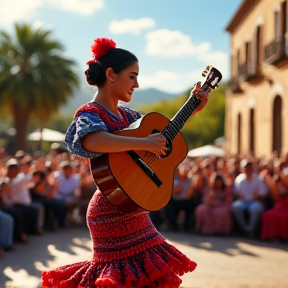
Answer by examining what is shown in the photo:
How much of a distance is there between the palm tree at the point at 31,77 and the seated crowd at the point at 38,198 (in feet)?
41.0

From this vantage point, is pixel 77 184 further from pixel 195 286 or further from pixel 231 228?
pixel 195 286

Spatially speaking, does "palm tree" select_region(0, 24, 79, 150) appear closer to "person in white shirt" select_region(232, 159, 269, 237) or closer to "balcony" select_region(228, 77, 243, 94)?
"balcony" select_region(228, 77, 243, 94)

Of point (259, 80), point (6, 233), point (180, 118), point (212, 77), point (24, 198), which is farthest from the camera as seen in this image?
point (259, 80)

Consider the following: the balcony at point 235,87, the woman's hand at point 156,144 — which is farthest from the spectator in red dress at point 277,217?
the balcony at point 235,87

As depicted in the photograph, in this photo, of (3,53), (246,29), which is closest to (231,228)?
(246,29)

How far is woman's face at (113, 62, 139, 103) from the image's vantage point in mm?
3402

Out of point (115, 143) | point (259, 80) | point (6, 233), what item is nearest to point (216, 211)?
point (6, 233)

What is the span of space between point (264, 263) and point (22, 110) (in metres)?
20.0

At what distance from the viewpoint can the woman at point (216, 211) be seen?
1085 centimetres

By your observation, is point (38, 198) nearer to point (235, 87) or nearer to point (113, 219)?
point (113, 219)

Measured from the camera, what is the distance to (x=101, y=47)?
11.2ft

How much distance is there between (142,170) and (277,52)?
16.2 metres

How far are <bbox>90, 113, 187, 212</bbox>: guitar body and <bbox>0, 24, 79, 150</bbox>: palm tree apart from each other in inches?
890

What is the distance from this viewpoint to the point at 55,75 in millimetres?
26891
